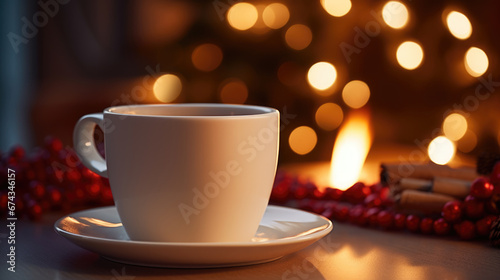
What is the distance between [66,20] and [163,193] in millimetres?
2294

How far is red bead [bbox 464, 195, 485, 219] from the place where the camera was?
74cm

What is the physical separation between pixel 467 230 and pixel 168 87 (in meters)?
1.76

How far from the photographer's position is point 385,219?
2.59 ft

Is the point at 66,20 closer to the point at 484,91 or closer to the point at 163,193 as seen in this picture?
the point at 484,91

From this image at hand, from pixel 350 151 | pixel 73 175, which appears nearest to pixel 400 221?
pixel 73 175

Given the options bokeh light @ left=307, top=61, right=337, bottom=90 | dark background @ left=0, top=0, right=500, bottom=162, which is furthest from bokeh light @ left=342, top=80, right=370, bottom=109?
bokeh light @ left=307, top=61, right=337, bottom=90

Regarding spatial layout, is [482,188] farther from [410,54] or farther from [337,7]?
[410,54]

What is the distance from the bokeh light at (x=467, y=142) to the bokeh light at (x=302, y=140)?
0.48 m

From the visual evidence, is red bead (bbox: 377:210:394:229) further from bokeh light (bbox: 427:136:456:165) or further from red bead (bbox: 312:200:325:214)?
bokeh light (bbox: 427:136:456:165)

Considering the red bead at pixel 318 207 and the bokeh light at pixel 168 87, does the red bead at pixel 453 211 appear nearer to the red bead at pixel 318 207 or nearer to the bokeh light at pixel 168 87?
the red bead at pixel 318 207

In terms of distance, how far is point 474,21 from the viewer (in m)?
1.98

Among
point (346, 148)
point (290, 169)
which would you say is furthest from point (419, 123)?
point (290, 169)

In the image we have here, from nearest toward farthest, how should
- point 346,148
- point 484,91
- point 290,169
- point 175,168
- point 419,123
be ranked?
point 175,168 < point 290,169 < point 346,148 < point 484,91 < point 419,123

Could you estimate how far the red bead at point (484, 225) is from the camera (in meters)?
0.73
